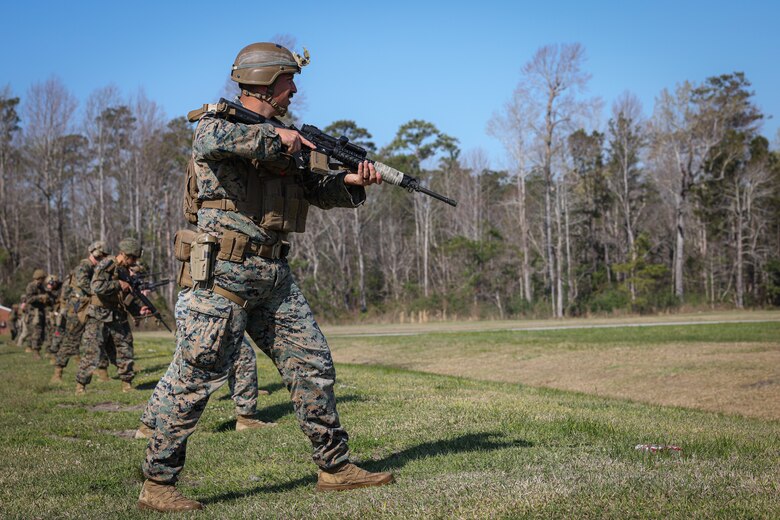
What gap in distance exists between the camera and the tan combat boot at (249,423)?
8.18 meters

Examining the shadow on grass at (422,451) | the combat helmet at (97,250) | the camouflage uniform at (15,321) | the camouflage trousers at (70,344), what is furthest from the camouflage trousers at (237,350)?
the camouflage uniform at (15,321)

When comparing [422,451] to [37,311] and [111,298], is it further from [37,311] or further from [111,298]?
[37,311]

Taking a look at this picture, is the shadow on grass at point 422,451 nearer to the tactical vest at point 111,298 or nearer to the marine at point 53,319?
the tactical vest at point 111,298

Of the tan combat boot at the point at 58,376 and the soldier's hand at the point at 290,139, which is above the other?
the soldier's hand at the point at 290,139

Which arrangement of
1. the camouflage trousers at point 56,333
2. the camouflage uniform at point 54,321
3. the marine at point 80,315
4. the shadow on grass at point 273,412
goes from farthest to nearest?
the camouflage uniform at point 54,321, the camouflage trousers at point 56,333, the marine at point 80,315, the shadow on grass at point 273,412

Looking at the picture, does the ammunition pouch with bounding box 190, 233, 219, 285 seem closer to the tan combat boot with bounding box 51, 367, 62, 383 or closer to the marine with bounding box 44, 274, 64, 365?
the tan combat boot with bounding box 51, 367, 62, 383

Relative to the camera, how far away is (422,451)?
20.6 ft

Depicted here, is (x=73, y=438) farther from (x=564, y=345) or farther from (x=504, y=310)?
(x=504, y=310)

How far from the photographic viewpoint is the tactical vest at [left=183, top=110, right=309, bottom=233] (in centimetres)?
500

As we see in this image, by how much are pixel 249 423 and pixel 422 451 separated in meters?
2.58

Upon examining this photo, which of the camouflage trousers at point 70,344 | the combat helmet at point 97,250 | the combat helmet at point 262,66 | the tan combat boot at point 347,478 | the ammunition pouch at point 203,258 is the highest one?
the combat helmet at point 262,66

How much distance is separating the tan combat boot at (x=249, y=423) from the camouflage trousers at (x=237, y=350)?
3.16m

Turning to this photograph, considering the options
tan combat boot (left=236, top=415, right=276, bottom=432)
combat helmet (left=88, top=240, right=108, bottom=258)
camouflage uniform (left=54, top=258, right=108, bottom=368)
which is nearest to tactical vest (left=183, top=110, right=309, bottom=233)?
tan combat boot (left=236, top=415, right=276, bottom=432)

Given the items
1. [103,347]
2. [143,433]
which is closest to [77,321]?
[103,347]
